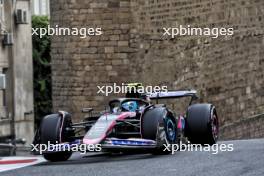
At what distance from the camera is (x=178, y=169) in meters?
13.3

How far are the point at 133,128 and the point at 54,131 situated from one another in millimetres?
1159

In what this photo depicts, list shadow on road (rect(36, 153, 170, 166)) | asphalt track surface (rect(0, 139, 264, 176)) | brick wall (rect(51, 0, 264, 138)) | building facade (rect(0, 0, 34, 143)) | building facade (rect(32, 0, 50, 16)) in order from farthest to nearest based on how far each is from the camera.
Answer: building facade (rect(32, 0, 50, 16)) < building facade (rect(0, 0, 34, 143)) < brick wall (rect(51, 0, 264, 138)) < shadow on road (rect(36, 153, 170, 166)) < asphalt track surface (rect(0, 139, 264, 176))

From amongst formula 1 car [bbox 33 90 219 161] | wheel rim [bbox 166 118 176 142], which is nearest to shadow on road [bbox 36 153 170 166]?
formula 1 car [bbox 33 90 219 161]

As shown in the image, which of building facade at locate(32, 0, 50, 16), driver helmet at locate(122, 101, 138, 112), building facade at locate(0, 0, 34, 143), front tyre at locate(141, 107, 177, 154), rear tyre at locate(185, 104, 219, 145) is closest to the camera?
front tyre at locate(141, 107, 177, 154)

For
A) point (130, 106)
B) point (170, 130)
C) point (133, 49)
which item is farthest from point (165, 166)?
point (133, 49)

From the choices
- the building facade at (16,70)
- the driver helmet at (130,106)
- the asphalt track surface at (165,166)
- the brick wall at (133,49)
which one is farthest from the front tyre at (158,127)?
the building facade at (16,70)

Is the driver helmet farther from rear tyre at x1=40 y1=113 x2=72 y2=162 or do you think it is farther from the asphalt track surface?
rear tyre at x1=40 y1=113 x2=72 y2=162

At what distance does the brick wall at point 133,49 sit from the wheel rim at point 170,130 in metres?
14.1

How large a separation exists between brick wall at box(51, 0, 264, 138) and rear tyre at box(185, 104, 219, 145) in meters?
13.8

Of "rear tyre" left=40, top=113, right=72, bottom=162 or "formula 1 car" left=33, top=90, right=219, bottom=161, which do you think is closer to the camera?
"formula 1 car" left=33, top=90, right=219, bottom=161

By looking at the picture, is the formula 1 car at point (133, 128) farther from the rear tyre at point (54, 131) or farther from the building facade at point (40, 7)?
the building facade at point (40, 7)

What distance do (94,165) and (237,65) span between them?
19265 mm

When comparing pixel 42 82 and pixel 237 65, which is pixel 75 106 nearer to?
pixel 237 65

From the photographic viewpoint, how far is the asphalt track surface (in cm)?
1293
